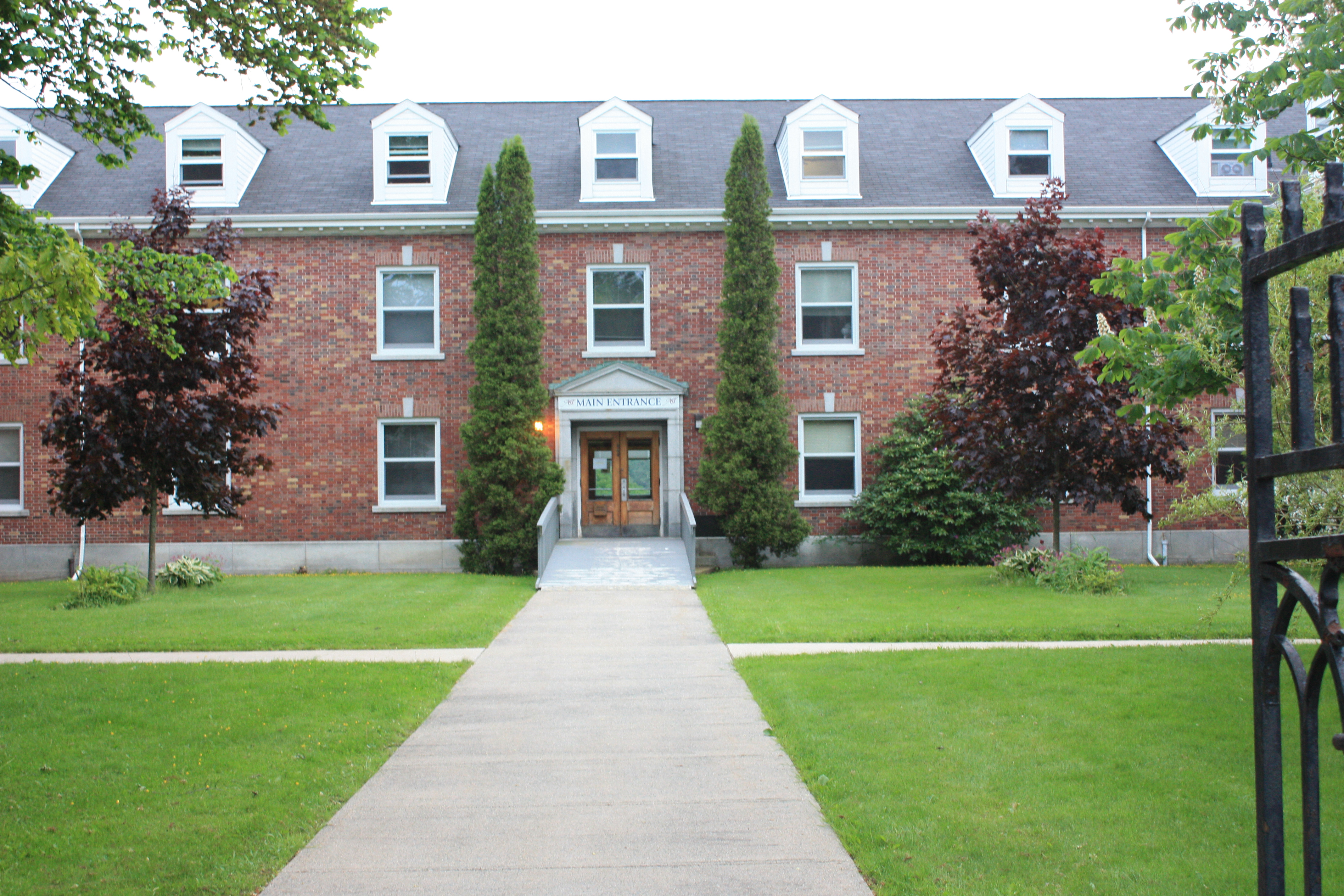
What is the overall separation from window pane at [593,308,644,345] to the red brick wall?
363 millimetres

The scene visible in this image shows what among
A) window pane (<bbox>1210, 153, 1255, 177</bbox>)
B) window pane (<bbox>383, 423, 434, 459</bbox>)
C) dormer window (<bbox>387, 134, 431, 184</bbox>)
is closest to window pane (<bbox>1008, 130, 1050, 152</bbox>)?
window pane (<bbox>1210, 153, 1255, 177</bbox>)

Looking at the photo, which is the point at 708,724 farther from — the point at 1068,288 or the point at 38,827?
the point at 1068,288

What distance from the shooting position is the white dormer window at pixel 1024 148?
73.4 feet

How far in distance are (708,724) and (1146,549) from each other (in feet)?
55.6

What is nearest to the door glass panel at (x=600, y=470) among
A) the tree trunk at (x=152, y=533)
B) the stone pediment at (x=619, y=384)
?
the stone pediment at (x=619, y=384)

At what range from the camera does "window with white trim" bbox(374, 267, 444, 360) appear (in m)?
21.9

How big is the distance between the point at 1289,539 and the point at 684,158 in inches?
871

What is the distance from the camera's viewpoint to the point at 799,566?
69.6 feet

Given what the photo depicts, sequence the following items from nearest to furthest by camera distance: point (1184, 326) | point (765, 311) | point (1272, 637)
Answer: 1. point (1272, 637)
2. point (1184, 326)
3. point (765, 311)

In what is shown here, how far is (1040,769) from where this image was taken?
6020 mm

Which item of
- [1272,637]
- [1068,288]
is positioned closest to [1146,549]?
[1068,288]

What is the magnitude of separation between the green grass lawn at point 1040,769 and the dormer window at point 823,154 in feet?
48.8

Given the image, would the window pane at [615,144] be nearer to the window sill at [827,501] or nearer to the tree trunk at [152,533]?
the window sill at [827,501]

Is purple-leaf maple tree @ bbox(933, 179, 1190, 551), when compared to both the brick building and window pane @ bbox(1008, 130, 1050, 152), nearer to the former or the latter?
the brick building
